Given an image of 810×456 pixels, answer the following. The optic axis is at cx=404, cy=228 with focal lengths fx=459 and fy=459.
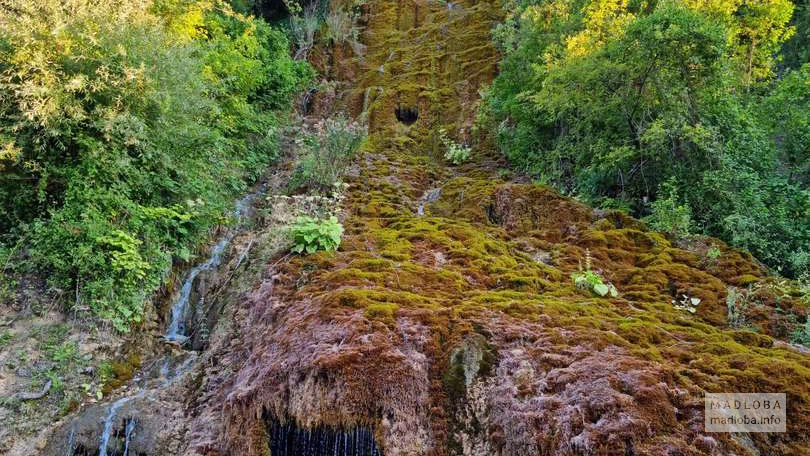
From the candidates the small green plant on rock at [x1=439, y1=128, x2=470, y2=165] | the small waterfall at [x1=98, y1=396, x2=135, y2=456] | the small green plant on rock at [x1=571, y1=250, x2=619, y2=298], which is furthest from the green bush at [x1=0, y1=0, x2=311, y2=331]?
the small green plant on rock at [x1=439, y1=128, x2=470, y2=165]

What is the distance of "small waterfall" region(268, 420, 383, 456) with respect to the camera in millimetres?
4023

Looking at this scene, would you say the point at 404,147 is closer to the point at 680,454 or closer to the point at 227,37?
the point at 227,37

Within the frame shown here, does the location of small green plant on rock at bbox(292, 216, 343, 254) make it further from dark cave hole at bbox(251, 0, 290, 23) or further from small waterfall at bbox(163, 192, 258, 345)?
dark cave hole at bbox(251, 0, 290, 23)

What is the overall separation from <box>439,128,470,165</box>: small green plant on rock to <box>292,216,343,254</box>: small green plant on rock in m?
5.83

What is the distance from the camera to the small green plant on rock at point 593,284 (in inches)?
234

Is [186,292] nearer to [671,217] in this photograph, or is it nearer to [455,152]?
[455,152]

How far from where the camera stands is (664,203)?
24.4 feet

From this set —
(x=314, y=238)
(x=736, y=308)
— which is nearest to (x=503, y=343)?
(x=736, y=308)

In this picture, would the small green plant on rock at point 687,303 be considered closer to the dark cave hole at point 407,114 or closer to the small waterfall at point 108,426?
the small waterfall at point 108,426

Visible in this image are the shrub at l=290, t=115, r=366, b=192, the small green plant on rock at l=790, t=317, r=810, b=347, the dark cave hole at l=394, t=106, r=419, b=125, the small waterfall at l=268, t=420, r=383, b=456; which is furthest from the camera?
the dark cave hole at l=394, t=106, r=419, b=125

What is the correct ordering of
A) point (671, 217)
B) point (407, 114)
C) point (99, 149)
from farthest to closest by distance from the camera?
point (407, 114)
point (671, 217)
point (99, 149)

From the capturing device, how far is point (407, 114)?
46.7 feet

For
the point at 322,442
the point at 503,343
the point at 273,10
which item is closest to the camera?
the point at 322,442

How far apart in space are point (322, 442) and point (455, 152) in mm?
9158
